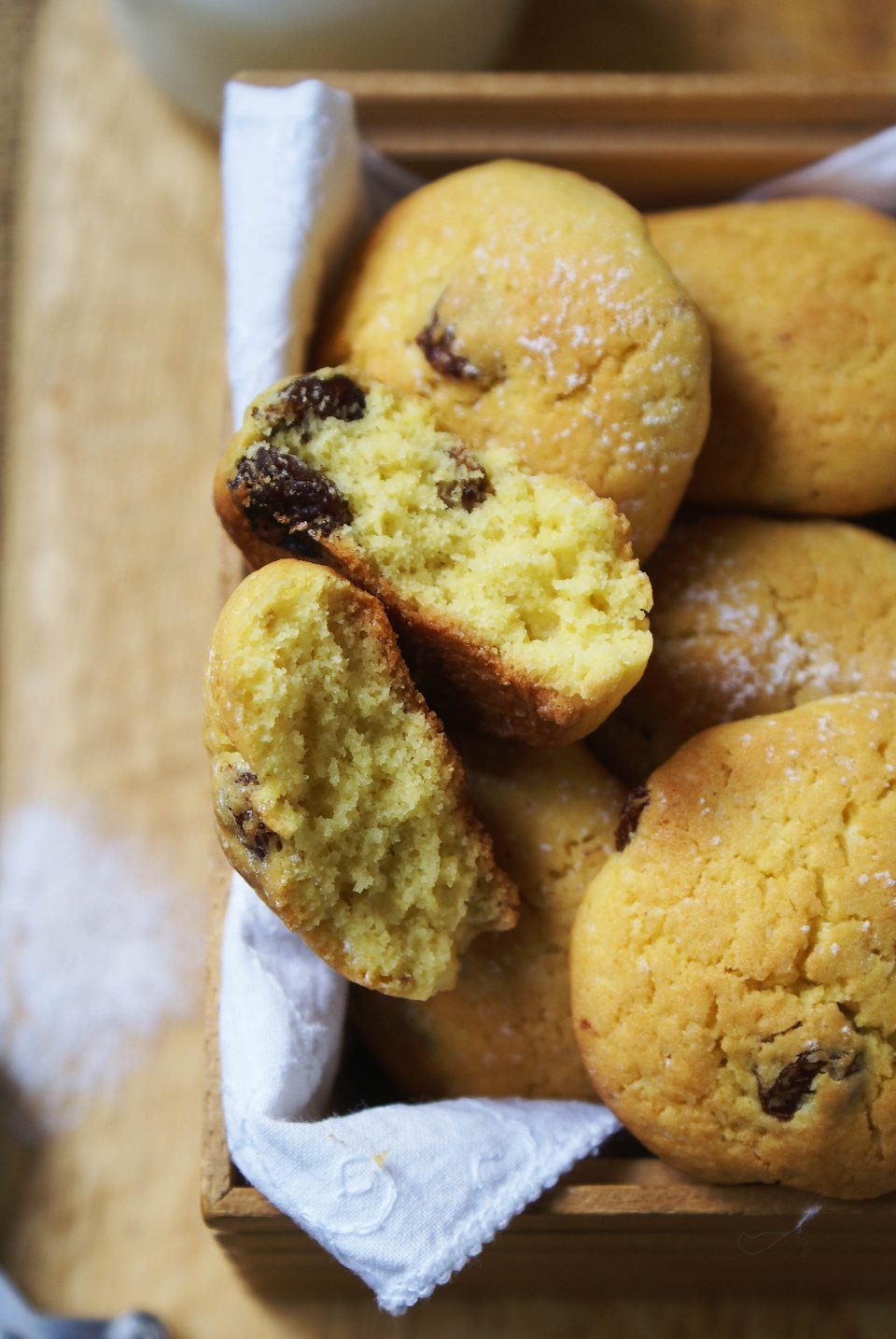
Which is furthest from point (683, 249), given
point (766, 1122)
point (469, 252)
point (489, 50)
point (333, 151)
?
point (766, 1122)

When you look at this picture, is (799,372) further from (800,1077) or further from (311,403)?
(800,1077)

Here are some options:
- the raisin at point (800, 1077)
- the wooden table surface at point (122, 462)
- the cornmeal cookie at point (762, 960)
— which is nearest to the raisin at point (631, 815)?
the cornmeal cookie at point (762, 960)

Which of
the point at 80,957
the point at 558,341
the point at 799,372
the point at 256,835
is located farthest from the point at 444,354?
the point at 80,957

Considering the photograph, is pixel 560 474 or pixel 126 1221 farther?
pixel 126 1221

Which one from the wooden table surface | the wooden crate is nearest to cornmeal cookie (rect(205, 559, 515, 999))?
the wooden crate

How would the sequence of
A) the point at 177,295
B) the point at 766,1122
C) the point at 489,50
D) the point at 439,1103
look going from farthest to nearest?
the point at 177,295, the point at 489,50, the point at 439,1103, the point at 766,1122

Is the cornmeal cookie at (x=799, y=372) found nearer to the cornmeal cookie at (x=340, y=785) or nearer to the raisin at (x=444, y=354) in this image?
the raisin at (x=444, y=354)

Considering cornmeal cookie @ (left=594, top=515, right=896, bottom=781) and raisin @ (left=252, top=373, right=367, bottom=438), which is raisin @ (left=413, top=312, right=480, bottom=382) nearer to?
raisin @ (left=252, top=373, right=367, bottom=438)

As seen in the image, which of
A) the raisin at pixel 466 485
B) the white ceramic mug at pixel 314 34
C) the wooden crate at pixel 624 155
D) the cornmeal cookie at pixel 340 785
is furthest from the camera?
the white ceramic mug at pixel 314 34

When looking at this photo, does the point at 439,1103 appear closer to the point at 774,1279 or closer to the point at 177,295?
the point at 774,1279
